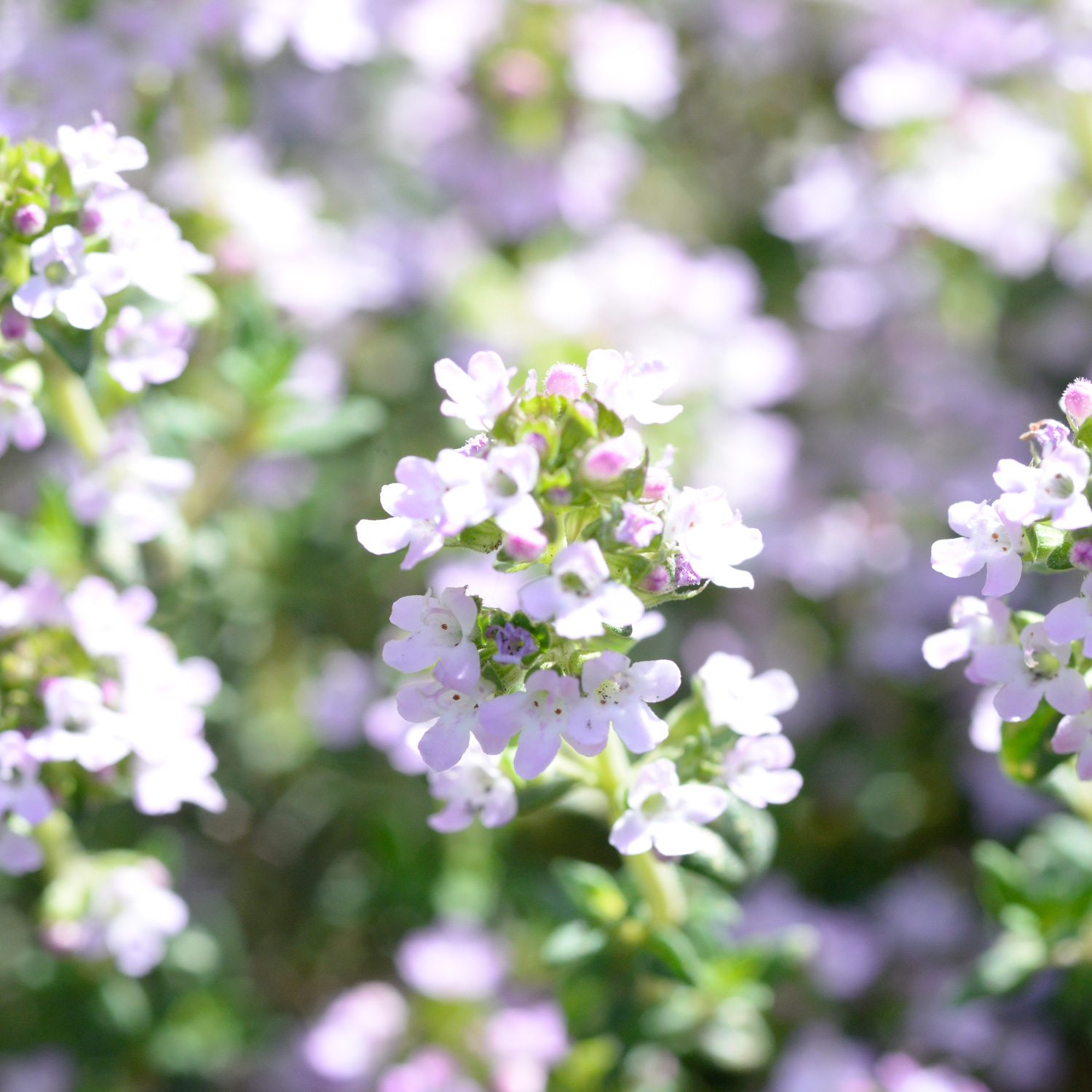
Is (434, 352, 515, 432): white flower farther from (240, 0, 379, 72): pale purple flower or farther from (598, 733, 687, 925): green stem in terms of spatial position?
(240, 0, 379, 72): pale purple flower

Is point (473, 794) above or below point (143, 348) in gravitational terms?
below

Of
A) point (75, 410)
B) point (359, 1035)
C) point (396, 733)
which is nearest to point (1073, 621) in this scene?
point (396, 733)

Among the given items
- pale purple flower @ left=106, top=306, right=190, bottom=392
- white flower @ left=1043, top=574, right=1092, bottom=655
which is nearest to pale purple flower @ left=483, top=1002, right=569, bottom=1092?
white flower @ left=1043, top=574, right=1092, bottom=655

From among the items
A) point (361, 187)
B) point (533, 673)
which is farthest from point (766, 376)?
point (533, 673)

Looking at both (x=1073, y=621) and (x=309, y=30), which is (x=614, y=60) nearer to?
(x=309, y=30)

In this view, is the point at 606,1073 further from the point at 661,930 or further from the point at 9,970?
the point at 9,970

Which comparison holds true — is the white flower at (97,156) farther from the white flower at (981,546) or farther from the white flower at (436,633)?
the white flower at (981,546)
